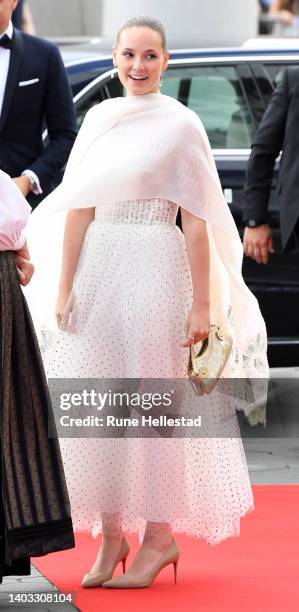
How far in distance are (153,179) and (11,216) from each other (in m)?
0.53

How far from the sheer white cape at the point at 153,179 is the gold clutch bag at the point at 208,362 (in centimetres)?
16

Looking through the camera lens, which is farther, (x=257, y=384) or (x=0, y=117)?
(x=0, y=117)

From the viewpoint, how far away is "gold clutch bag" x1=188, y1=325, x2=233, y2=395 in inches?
213

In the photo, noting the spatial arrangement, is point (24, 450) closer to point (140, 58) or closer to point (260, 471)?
point (140, 58)

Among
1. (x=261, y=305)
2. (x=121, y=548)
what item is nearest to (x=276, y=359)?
(x=261, y=305)

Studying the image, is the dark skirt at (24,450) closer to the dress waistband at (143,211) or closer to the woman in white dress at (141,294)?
the woman in white dress at (141,294)

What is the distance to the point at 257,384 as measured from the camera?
5996mm

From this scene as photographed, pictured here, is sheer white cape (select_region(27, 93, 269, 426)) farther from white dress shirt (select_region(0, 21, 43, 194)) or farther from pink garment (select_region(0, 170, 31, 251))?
white dress shirt (select_region(0, 21, 43, 194))

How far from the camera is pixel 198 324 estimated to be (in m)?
5.37

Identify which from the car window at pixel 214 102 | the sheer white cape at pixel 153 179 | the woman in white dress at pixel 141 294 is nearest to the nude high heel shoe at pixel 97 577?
the woman in white dress at pixel 141 294

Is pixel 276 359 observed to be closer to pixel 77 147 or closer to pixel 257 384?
pixel 257 384

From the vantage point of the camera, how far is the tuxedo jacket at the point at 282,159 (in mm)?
6812

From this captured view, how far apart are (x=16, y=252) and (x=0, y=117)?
149 centimetres

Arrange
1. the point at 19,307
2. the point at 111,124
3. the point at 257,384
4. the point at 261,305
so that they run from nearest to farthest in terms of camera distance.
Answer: the point at 19,307, the point at 111,124, the point at 257,384, the point at 261,305
